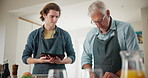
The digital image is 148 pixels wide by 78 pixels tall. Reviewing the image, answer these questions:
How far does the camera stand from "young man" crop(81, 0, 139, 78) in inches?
62.4

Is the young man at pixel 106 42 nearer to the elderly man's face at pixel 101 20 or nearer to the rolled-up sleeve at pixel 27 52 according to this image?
the elderly man's face at pixel 101 20

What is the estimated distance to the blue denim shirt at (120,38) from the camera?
1533mm

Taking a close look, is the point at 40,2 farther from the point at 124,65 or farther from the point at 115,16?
the point at 124,65

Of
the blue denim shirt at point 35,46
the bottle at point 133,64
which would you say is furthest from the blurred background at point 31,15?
the bottle at point 133,64

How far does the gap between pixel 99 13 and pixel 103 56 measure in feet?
1.41

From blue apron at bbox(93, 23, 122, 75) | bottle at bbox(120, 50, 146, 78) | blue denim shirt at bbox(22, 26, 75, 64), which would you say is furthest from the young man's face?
bottle at bbox(120, 50, 146, 78)

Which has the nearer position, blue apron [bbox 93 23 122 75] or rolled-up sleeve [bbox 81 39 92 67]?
blue apron [bbox 93 23 122 75]

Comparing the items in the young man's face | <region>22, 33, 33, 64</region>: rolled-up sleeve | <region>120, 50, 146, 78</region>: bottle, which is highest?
the young man's face

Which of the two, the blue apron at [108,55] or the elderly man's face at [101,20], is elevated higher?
the elderly man's face at [101,20]

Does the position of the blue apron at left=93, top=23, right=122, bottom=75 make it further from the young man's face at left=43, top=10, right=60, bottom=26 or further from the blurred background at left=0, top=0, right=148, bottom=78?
the blurred background at left=0, top=0, right=148, bottom=78

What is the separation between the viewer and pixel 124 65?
23.2 inches

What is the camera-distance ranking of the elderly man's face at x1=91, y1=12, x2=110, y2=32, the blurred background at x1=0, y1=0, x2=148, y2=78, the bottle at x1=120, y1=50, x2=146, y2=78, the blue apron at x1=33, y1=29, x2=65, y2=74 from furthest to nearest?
the blurred background at x1=0, y1=0, x2=148, y2=78
the blue apron at x1=33, y1=29, x2=65, y2=74
the elderly man's face at x1=91, y1=12, x2=110, y2=32
the bottle at x1=120, y1=50, x2=146, y2=78

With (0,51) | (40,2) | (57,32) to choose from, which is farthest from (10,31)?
(57,32)

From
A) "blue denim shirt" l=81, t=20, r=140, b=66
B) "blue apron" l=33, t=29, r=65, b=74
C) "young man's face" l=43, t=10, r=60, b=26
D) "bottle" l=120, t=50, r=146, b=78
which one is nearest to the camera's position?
"bottle" l=120, t=50, r=146, b=78
